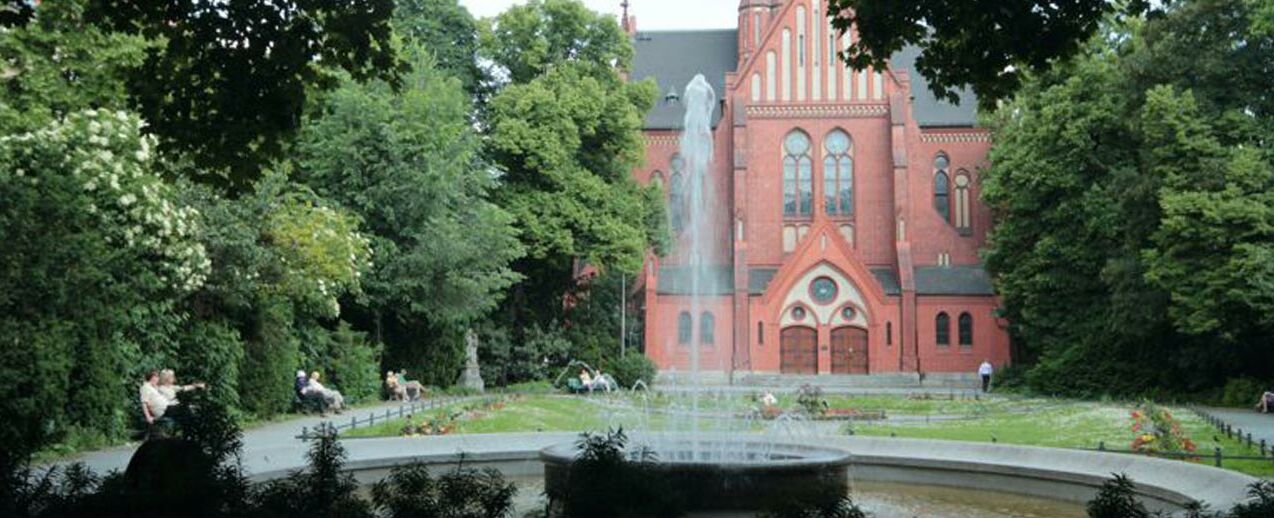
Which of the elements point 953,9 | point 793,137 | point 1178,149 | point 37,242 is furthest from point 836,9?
point 793,137

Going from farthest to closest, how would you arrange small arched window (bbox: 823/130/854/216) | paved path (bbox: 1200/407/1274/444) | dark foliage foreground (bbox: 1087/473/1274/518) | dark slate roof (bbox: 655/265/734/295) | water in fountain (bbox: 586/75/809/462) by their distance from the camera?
small arched window (bbox: 823/130/854/216)
dark slate roof (bbox: 655/265/734/295)
paved path (bbox: 1200/407/1274/444)
water in fountain (bbox: 586/75/809/462)
dark foliage foreground (bbox: 1087/473/1274/518)

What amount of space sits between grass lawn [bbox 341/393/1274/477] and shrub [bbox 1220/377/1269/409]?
4.53 metres

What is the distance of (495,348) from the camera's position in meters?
44.0

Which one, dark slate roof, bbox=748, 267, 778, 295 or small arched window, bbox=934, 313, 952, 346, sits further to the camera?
dark slate roof, bbox=748, 267, 778, 295

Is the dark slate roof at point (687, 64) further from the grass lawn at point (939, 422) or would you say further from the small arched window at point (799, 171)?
the grass lawn at point (939, 422)

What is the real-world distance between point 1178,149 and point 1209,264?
3.69 meters

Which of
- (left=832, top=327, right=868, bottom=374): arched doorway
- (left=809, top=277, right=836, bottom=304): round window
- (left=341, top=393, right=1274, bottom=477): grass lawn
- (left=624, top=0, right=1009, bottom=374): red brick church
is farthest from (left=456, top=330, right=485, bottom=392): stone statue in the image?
(left=832, top=327, right=868, bottom=374): arched doorway

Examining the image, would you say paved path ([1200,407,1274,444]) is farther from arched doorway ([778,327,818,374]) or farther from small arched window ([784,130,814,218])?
small arched window ([784,130,814,218])

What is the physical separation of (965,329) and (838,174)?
954 cm

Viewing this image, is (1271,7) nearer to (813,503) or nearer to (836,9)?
(836,9)

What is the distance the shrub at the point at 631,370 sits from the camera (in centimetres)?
4362

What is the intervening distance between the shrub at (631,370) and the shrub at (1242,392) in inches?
745

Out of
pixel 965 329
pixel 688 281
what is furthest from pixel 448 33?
pixel 965 329

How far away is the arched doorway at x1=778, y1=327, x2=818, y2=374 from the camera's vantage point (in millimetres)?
55188
